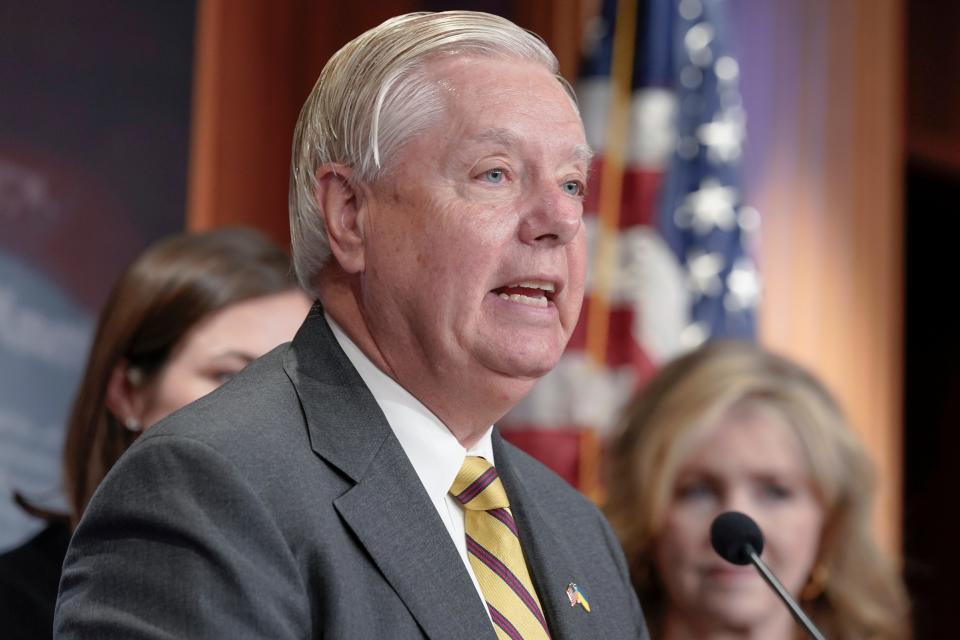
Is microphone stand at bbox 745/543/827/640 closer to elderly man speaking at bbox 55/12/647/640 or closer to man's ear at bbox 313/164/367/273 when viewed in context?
elderly man speaking at bbox 55/12/647/640

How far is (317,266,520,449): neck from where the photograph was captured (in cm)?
159

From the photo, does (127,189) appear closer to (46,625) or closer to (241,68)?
(241,68)

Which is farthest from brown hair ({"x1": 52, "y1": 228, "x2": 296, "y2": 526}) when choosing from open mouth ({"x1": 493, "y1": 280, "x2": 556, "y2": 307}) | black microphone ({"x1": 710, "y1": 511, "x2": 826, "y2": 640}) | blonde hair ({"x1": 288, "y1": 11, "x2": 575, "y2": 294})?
open mouth ({"x1": 493, "y1": 280, "x2": 556, "y2": 307})

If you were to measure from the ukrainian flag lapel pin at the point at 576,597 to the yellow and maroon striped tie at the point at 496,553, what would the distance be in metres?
0.06

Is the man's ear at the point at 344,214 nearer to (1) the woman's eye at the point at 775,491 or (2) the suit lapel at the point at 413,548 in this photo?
(2) the suit lapel at the point at 413,548

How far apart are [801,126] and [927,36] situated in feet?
3.97

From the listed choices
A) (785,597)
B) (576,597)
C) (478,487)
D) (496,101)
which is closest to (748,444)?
(785,597)

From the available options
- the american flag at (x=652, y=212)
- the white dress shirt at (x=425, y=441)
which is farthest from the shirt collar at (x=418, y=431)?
the american flag at (x=652, y=212)

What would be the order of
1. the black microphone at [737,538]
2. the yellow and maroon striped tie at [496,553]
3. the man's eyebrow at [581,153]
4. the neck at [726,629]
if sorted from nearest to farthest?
the yellow and maroon striped tie at [496,553]
the man's eyebrow at [581,153]
the black microphone at [737,538]
the neck at [726,629]

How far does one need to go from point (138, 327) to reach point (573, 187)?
122 centimetres

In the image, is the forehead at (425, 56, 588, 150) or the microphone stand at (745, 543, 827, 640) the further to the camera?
the microphone stand at (745, 543, 827, 640)

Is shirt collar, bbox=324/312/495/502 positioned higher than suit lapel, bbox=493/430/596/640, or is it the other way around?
shirt collar, bbox=324/312/495/502

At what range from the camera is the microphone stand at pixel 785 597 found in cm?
181

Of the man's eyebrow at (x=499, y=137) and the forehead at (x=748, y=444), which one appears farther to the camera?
the forehead at (x=748, y=444)
